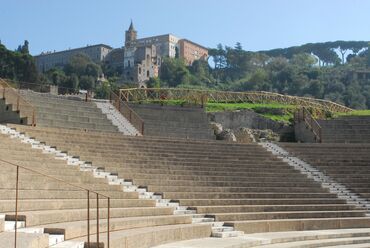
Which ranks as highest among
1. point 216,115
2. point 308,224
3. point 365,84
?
point 365,84

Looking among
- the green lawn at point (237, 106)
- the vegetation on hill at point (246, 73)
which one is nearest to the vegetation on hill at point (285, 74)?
the vegetation on hill at point (246, 73)

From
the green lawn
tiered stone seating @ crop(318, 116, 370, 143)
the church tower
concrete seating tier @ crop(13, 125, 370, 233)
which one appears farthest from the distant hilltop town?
concrete seating tier @ crop(13, 125, 370, 233)

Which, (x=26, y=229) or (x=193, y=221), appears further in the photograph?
(x=193, y=221)

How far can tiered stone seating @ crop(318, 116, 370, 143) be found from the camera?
24031 millimetres

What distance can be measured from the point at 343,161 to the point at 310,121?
6.61 metres

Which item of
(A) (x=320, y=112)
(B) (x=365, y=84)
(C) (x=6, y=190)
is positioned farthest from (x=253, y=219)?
(B) (x=365, y=84)

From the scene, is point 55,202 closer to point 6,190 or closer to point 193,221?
point 6,190

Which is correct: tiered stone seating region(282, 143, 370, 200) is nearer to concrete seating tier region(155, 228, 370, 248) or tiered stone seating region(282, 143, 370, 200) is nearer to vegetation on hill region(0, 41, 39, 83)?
concrete seating tier region(155, 228, 370, 248)

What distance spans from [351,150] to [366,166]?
2.08 m

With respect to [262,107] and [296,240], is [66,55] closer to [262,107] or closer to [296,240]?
[262,107]

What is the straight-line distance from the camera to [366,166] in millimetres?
18484

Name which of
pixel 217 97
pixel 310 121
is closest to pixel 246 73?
pixel 217 97

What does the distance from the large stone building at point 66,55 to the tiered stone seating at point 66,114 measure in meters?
120

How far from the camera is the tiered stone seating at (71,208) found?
821 cm
